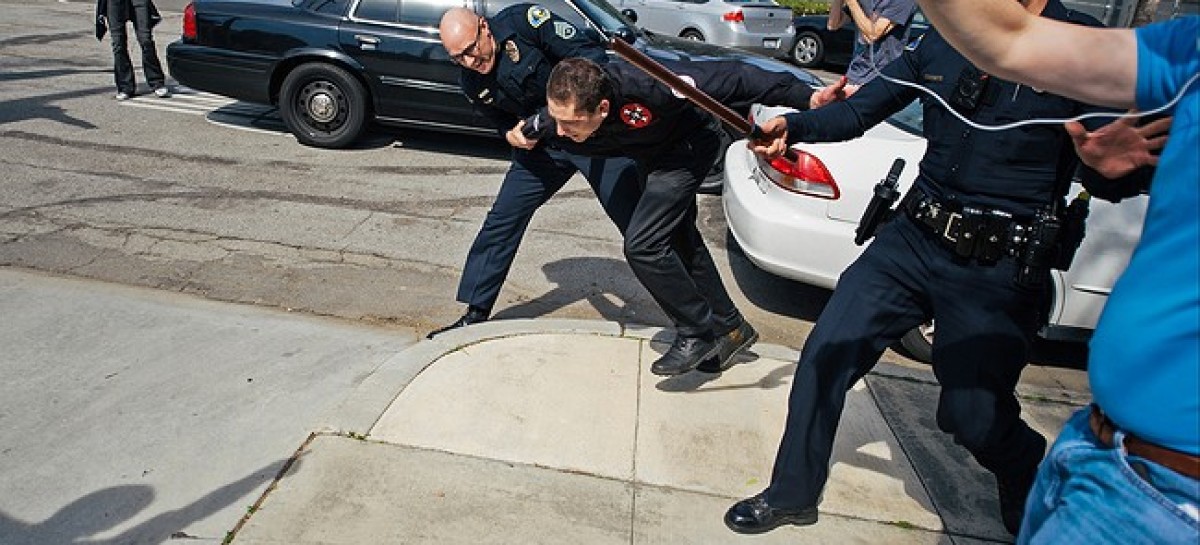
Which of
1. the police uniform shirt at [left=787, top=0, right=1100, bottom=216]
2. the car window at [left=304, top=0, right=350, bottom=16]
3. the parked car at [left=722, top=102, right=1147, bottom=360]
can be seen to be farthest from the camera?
the car window at [left=304, top=0, right=350, bottom=16]

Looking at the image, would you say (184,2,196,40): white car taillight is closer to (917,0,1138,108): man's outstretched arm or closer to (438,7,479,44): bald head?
(438,7,479,44): bald head

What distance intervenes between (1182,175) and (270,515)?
2.62 m

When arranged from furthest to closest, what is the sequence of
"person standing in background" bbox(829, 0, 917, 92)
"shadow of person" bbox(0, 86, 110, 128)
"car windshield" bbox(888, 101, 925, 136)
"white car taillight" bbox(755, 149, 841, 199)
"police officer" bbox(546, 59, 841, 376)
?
"shadow of person" bbox(0, 86, 110, 128) < "person standing in background" bbox(829, 0, 917, 92) < "car windshield" bbox(888, 101, 925, 136) < "white car taillight" bbox(755, 149, 841, 199) < "police officer" bbox(546, 59, 841, 376)

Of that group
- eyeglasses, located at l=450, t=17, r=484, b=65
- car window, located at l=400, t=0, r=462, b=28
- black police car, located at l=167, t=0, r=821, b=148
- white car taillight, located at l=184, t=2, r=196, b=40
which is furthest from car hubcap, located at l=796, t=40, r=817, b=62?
eyeglasses, located at l=450, t=17, r=484, b=65

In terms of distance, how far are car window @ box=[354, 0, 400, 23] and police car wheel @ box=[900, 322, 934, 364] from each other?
16.1 ft

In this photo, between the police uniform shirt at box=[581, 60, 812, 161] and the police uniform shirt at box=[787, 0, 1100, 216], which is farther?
the police uniform shirt at box=[581, 60, 812, 161]

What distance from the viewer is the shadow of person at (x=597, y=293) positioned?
5176mm

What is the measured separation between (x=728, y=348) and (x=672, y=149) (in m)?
0.94

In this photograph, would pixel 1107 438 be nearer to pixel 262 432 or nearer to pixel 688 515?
pixel 688 515

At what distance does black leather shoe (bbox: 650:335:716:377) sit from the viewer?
4.00 metres

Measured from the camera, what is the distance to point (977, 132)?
107 inches

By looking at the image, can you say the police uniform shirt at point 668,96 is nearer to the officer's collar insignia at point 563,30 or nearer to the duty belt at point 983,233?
the officer's collar insignia at point 563,30

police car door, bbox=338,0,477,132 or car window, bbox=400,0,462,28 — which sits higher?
car window, bbox=400,0,462,28

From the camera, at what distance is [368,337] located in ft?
14.9
